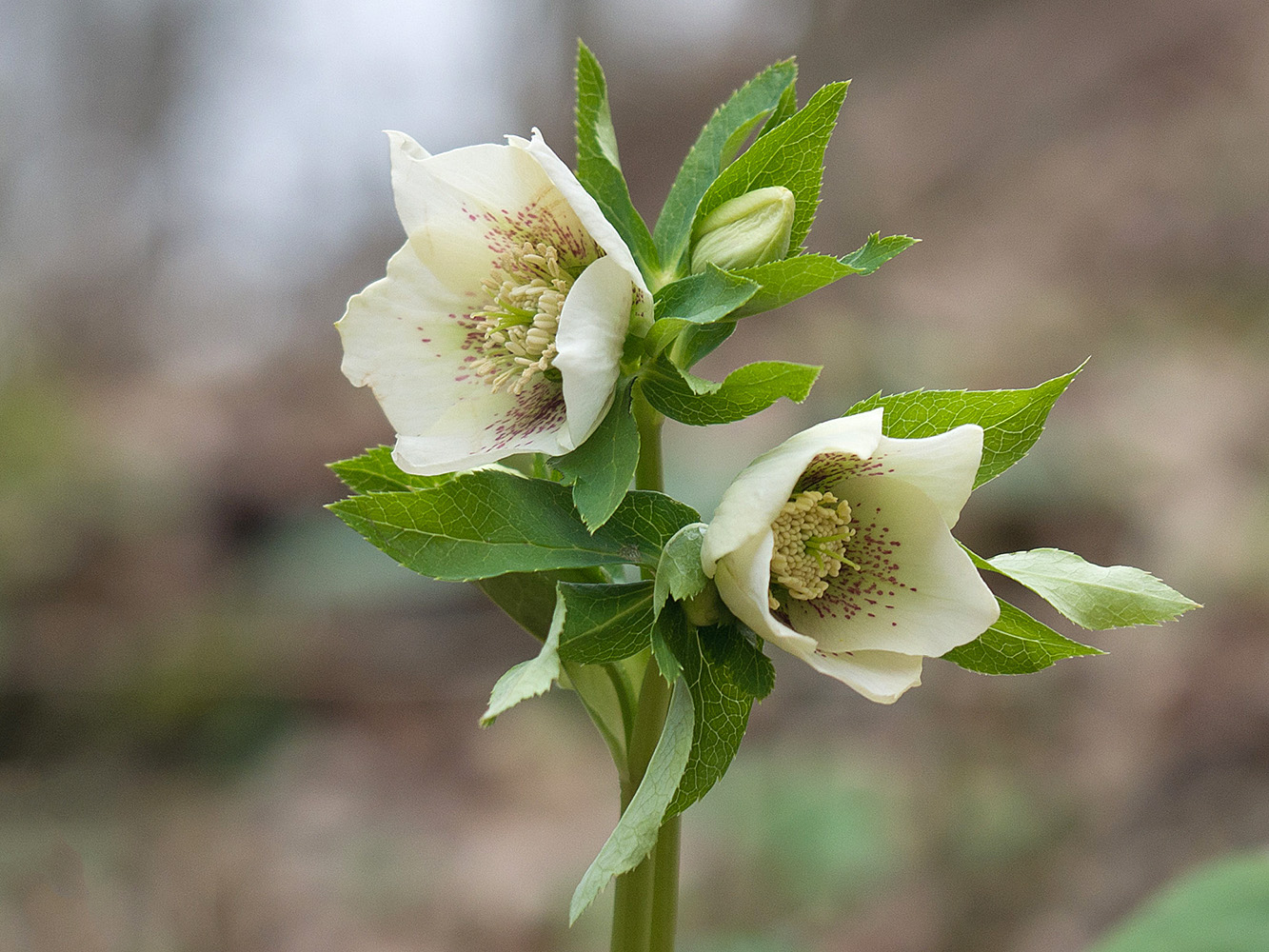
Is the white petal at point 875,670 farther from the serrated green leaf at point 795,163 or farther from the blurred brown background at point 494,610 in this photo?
the blurred brown background at point 494,610

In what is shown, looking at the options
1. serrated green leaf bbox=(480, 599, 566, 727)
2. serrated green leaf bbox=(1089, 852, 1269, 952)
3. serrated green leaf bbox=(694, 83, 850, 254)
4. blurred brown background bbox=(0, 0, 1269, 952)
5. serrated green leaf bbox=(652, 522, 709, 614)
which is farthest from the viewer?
blurred brown background bbox=(0, 0, 1269, 952)

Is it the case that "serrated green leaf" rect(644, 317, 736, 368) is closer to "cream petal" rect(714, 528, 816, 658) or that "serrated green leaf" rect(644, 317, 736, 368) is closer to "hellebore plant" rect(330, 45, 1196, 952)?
"hellebore plant" rect(330, 45, 1196, 952)

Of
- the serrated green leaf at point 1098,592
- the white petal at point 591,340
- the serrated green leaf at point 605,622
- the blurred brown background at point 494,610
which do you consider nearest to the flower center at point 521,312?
the white petal at point 591,340

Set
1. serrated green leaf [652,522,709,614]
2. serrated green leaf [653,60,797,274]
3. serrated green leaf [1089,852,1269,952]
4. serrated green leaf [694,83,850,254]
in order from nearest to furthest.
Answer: serrated green leaf [652,522,709,614] → serrated green leaf [694,83,850,254] → serrated green leaf [653,60,797,274] → serrated green leaf [1089,852,1269,952]

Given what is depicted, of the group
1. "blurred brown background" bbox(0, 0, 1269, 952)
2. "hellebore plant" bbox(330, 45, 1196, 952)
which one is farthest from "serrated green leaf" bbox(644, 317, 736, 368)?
"blurred brown background" bbox(0, 0, 1269, 952)

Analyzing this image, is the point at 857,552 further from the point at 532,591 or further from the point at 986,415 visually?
the point at 532,591
